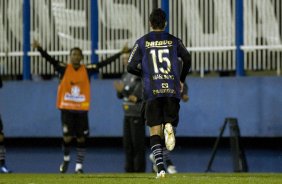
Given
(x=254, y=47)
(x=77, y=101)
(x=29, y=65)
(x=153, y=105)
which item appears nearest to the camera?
(x=153, y=105)

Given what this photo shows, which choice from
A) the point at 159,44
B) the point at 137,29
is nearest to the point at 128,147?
the point at 137,29

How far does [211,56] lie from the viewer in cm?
2350

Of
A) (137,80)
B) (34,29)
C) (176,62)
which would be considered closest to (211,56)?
(137,80)

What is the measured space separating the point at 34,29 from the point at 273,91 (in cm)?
601

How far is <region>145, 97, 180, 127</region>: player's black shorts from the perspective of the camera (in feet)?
48.5

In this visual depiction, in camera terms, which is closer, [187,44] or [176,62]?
[176,62]

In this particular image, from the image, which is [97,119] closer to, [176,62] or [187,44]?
[187,44]

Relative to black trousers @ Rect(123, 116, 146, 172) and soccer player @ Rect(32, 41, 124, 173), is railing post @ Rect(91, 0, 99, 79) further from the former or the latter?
soccer player @ Rect(32, 41, 124, 173)

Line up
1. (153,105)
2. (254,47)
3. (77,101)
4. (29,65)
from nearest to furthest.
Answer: (153,105) → (77,101) → (254,47) → (29,65)

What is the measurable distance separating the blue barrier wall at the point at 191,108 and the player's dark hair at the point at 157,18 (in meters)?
7.98

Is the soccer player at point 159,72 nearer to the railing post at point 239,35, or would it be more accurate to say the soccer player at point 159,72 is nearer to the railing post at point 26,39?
the railing post at point 239,35

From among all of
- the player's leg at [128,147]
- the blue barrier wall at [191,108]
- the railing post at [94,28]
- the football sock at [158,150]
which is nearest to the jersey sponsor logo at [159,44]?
the football sock at [158,150]

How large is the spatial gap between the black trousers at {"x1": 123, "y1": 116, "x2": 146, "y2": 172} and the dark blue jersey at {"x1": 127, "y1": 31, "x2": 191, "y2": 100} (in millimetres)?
6957

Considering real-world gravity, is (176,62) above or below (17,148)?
above
